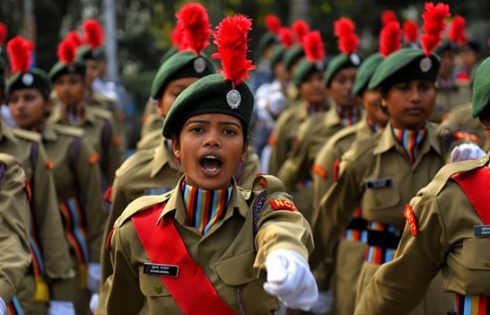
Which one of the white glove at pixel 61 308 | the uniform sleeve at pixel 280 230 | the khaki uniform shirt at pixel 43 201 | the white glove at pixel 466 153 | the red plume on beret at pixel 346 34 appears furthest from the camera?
the red plume on beret at pixel 346 34

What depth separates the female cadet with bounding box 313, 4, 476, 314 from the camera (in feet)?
19.9

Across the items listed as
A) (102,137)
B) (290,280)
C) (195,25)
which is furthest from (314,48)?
(290,280)

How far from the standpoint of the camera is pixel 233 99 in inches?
162

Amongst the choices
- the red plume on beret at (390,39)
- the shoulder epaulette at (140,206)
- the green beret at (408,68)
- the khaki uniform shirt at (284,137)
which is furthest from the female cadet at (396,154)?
the khaki uniform shirt at (284,137)

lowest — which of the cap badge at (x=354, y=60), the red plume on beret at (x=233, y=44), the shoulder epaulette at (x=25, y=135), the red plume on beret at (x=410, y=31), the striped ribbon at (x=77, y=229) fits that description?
the striped ribbon at (x=77, y=229)

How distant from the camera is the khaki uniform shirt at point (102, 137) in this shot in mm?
9461

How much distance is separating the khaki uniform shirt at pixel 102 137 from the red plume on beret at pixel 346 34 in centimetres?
239

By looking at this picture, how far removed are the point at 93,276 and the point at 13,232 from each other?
2609 millimetres

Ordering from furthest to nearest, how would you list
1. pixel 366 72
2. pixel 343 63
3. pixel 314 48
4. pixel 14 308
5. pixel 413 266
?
1. pixel 314 48
2. pixel 343 63
3. pixel 366 72
4. pixel 14 308
5. pixel 413 266

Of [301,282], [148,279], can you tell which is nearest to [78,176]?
[148,279]

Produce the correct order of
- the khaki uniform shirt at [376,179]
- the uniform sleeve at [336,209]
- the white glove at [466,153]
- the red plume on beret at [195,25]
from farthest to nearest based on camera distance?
the uniform sleeve at [336,209]
the khaki uniform shirt at [376,179]
the red plume on beret at [195,25]
the white glove at [466,153]

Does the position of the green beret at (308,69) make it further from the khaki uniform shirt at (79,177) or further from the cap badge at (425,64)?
the cap badge at (425,64)

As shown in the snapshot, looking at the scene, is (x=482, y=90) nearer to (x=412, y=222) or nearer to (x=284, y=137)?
Answer: (x=412, y=222)

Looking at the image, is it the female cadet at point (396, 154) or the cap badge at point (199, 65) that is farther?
the female cadet at point (396, 154)
